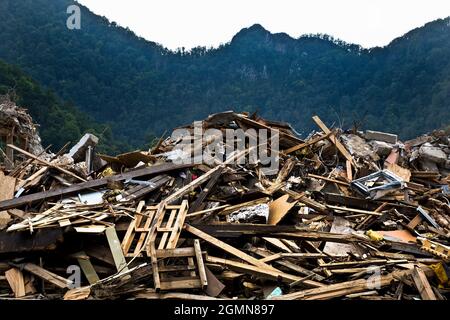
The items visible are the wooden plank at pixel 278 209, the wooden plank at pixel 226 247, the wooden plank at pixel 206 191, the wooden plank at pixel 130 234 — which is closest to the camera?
the wooden plank at pixel 226 247

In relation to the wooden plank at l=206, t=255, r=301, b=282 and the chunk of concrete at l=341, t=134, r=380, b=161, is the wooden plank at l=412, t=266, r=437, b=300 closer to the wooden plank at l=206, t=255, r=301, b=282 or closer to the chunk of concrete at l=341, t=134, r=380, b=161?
the wooden plank at l=206, t=255, r=301, b=282

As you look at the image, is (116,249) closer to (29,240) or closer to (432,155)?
(29,240)

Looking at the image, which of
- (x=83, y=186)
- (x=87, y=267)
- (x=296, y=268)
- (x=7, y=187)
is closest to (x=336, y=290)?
(x=296, y=268)

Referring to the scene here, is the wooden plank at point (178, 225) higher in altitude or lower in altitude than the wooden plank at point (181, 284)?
higher

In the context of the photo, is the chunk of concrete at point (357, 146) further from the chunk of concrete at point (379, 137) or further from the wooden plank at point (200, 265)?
the wooden plank at point (200, 265)

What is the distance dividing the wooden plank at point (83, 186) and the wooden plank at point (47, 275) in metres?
1.45

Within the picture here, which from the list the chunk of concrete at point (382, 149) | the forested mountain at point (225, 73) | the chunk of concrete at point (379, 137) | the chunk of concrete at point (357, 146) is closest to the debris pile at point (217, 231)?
the chunk of concrete at point (357, 146)

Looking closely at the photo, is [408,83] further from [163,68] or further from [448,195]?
[448,195]

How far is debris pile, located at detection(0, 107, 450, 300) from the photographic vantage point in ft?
17.9

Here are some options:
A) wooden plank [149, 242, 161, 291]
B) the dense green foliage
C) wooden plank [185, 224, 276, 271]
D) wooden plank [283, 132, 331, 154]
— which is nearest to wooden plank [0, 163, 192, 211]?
wooden plank [185, 224, 276, 271]

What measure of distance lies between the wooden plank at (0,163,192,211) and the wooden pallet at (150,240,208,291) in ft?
7.19

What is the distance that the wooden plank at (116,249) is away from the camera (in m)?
5.60

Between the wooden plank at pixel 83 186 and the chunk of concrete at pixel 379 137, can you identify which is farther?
the chunk of concrete at pixel 379 137
